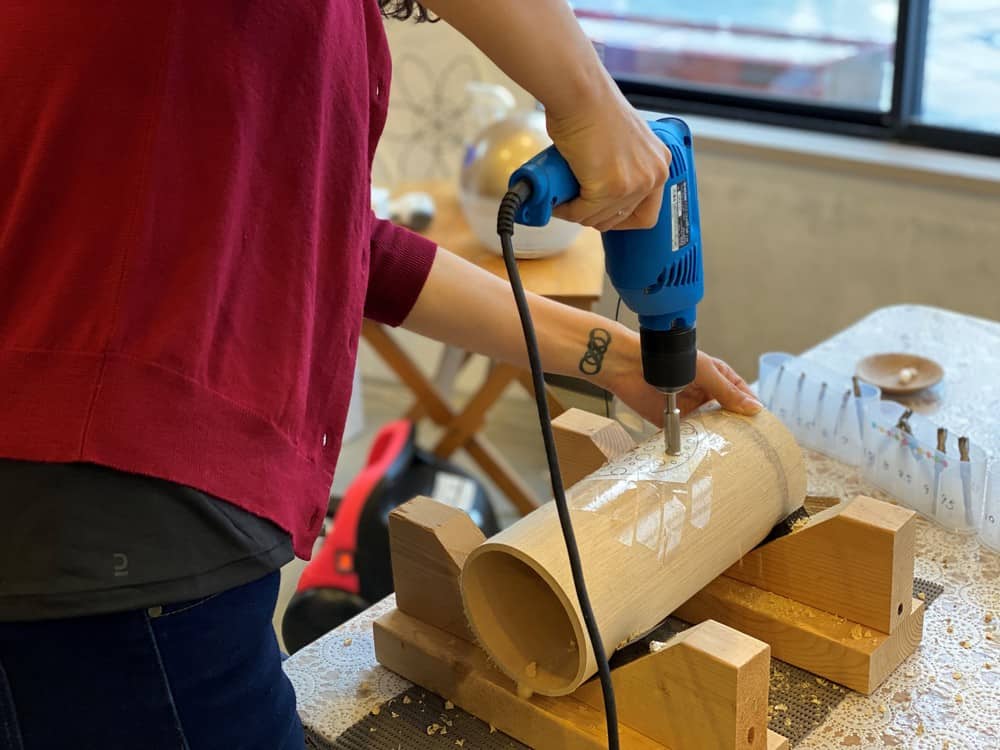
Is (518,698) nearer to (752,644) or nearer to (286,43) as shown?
(752,644)

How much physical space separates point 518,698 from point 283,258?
373 mm

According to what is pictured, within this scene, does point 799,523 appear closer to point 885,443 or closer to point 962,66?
point 885,443

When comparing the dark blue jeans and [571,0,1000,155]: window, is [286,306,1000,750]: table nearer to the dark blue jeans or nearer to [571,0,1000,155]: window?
the dark blue jeans

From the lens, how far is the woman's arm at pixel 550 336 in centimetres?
94

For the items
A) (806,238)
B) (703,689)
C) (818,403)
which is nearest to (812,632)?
(703,689)

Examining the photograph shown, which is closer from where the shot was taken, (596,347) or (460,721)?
(460,721)

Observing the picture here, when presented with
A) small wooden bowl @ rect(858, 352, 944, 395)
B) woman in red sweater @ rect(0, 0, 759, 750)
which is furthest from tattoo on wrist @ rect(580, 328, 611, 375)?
small wooden bowl @ rect(858, 352, 944, 395)

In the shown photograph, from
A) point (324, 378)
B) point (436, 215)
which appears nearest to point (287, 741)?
point (324, 378)

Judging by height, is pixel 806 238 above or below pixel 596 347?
below

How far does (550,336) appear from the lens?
969mm

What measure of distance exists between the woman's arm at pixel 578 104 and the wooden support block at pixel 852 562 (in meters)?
0.28

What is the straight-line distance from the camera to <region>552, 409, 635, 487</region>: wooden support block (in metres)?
0.97

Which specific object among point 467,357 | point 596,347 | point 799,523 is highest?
point 596,347

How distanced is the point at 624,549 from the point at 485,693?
162 mm
